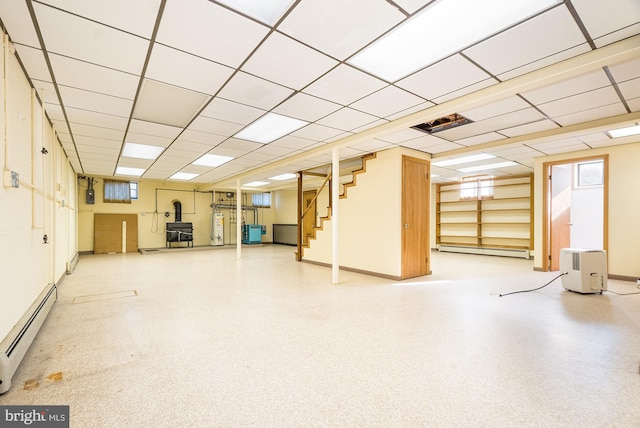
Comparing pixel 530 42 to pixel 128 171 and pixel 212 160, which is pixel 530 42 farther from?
pixel 128 171

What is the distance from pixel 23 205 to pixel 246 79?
235 centimetres

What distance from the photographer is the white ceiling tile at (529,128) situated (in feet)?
13.8

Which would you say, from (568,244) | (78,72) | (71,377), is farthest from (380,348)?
(568,244)

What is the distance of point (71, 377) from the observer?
204 cm

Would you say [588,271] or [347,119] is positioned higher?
[347,119]

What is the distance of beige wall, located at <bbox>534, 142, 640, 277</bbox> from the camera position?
17.5 ft

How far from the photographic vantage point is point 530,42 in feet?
7.65

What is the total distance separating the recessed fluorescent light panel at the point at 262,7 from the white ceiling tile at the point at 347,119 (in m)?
1.76

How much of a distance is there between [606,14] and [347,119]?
2.59m

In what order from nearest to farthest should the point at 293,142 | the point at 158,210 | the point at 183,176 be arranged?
the point at 293,142 → the point at 183,176 → the point at 158,210

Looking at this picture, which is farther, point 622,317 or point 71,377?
point 622,317

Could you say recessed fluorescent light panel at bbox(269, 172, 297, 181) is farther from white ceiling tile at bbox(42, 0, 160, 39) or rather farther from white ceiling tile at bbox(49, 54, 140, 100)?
white ceiling tile at bbox(42, 0, 160, 39)

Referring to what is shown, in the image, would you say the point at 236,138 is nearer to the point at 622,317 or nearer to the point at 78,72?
the point at 78,72

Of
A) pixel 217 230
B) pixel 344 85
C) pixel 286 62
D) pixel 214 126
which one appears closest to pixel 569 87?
pixel 344 85
